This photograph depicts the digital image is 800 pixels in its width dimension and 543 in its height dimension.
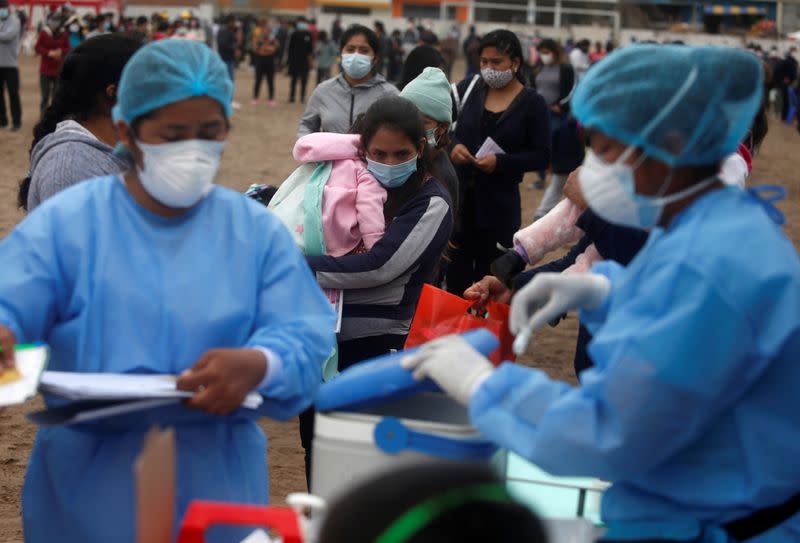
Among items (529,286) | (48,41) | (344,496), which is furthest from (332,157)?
(48,41)

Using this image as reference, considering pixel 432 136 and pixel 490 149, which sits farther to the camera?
pixel 490 149

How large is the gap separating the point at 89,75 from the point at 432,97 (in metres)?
2.06

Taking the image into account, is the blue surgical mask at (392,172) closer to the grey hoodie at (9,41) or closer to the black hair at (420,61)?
the black hair at (420,61)

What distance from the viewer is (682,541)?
1854mm

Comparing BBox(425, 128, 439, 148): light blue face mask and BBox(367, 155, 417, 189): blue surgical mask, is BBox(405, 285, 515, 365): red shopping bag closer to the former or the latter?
BBox(367, 155, 417, 189): blue surgical mask

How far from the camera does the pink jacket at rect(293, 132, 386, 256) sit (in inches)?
155

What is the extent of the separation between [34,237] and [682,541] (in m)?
1.38

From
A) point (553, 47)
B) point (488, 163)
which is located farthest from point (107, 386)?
point (553, 47)

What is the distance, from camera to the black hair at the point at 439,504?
1.32m

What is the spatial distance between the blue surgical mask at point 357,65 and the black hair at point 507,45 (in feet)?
2.37

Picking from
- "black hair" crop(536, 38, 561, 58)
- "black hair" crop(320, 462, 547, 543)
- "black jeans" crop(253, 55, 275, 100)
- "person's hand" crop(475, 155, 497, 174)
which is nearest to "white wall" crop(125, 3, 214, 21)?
"black jeans" crop(253, 55, 275, 100)

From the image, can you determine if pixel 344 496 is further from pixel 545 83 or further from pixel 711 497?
pixel 545 83

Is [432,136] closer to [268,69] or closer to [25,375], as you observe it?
[25,375]

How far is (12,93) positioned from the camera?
15586 millimetres
